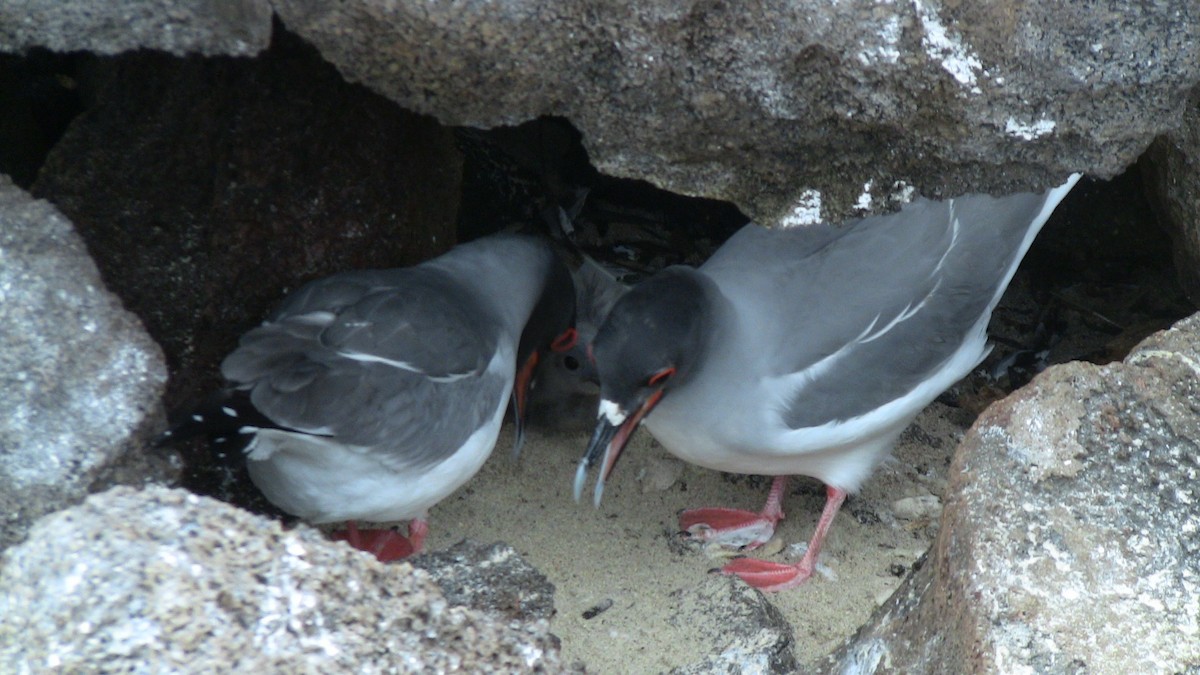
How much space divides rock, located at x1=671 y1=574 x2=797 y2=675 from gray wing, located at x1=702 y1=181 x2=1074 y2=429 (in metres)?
0.62

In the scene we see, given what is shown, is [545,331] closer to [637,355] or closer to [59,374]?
[637,355]

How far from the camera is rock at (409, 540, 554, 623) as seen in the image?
9.10 feet

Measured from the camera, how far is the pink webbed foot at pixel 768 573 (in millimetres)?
4117

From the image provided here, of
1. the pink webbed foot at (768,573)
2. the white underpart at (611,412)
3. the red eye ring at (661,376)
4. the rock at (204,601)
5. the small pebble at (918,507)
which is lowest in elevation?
the pink webbed foot at (768,573)

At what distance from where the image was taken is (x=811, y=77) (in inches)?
114

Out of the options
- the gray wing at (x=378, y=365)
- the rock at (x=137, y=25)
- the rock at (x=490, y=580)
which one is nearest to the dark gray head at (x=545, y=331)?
the gray wing at (x=378, y=365)

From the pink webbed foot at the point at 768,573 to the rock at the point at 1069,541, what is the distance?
1096 millimetres

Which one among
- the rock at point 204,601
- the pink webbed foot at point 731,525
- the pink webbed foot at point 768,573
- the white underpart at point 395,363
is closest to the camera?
the rock at point 204,601

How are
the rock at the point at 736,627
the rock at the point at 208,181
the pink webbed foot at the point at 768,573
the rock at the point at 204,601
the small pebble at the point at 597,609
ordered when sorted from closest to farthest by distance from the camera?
the rock at the point at 204,601 → the rock at the point at 736,627 → the rock at the point at 208,181 → the small pebble at the point at 597,609 → the pink webbed foot at the point at 768,573

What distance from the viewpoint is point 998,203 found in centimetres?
402

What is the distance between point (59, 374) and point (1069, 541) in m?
2.18

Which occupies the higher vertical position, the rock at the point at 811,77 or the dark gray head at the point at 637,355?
the rock at the point at 811,77

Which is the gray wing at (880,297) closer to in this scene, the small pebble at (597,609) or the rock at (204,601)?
the small pebble at (597,609)

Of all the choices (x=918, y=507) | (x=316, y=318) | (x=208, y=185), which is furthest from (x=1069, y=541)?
(x=208, y=185)
